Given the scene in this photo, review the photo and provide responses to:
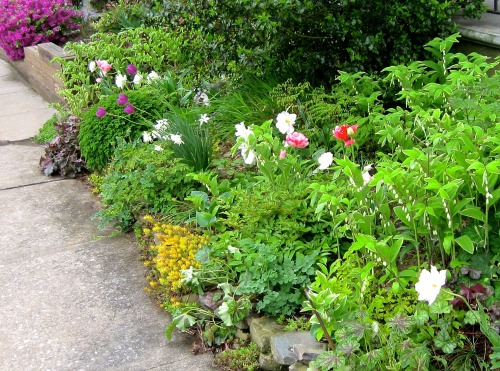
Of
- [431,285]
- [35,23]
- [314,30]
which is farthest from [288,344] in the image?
[35,23]

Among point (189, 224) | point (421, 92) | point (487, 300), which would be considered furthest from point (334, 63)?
point (487, 300)

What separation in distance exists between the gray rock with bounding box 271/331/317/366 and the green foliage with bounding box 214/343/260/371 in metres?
0.15

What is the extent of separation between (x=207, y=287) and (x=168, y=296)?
0.25m

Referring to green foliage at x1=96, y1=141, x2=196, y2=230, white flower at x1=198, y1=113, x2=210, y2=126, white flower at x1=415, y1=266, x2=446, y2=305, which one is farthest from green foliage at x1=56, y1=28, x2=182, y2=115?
white flower at x1=415, y1=266, x2=446, y2=305

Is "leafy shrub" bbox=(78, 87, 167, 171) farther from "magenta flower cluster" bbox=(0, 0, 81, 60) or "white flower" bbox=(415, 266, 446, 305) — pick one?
"magenta flower cluster" bbox=(0, 0, 81, 60)

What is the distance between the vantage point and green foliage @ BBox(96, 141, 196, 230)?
16.6 ft

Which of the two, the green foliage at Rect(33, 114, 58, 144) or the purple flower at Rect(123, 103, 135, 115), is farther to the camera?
the green foliage at Rect(33, 114, 58, 144)

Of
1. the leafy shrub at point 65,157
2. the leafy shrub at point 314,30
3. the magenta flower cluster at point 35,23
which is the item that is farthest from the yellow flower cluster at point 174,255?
the magenta flower cluster at point 35,23

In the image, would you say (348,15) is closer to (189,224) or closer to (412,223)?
(189,224)

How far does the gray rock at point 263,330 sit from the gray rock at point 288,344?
10 centimetres

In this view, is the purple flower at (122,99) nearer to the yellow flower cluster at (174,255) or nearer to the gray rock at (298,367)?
the yellow flower cluster at (174,255)

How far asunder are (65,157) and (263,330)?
3.36 metres

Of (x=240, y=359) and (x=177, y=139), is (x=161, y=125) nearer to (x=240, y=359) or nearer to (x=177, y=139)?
(x=177, y=139)

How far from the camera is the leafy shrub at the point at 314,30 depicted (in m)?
5.18
